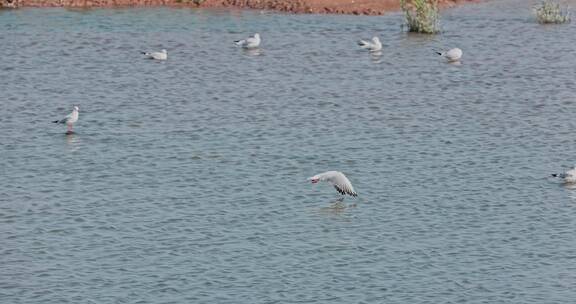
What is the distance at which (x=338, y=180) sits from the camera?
119 ft

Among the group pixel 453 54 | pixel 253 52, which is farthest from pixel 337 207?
pixel 253 52

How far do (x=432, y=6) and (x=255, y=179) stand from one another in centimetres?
2830

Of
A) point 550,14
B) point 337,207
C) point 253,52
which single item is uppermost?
point 550,14

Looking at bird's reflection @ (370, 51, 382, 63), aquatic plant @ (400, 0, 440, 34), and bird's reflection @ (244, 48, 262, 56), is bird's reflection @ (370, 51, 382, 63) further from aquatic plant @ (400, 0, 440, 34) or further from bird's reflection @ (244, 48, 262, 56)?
bird's reflection @ (244, 48, 262, 56)

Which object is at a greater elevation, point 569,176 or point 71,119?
point 569,176

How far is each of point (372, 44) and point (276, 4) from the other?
10.7 m

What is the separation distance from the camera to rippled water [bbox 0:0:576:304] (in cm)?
3058

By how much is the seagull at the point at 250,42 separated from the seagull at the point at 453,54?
7378 millimetres

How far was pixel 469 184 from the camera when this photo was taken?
127ft

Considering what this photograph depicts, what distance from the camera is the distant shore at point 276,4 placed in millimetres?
66438

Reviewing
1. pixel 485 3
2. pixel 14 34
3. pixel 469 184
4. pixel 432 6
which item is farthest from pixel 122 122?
pixel 485 3

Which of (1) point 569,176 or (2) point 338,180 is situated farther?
(1) point 569,176

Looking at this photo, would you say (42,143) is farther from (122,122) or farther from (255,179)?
(255,179)

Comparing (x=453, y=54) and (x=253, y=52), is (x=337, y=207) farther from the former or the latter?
(x=253, y=52)
